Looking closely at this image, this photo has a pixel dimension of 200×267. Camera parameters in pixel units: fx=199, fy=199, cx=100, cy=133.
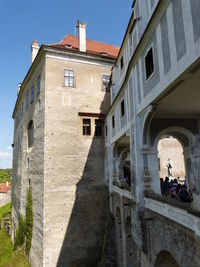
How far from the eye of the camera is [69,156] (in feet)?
52.1

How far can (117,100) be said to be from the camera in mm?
12289

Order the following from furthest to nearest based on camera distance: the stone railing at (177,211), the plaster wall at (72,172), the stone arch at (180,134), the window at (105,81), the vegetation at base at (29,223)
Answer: the window at (105,81) → the vegetation at base at (29,223) → the plaster wall at (72,172) → the stone arch at (180,134) → the stone railing at (177,211)

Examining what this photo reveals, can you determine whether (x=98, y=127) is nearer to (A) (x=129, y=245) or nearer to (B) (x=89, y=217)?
(B) (x=89, y=217)

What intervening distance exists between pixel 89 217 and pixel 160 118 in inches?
416

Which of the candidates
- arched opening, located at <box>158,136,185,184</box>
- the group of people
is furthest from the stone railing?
arched opening, located at <box>158,136,185,184</box>

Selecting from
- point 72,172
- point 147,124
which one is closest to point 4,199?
point 72,172

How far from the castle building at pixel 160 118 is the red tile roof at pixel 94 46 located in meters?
9.09

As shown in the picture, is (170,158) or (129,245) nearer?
(129,245)

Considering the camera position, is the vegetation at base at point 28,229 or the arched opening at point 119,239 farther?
the vegetation at base at point 28,229

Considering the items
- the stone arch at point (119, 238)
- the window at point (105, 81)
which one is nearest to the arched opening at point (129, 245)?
the stone arch at point (119, 238)

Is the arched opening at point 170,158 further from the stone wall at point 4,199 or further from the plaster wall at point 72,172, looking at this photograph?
the stone wall at point 4,199

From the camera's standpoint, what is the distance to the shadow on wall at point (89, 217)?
48.4 ft

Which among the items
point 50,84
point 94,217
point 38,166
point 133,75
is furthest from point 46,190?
point 133,75

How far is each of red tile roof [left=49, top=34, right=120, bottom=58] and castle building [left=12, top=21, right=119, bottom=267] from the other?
4.40 feet
